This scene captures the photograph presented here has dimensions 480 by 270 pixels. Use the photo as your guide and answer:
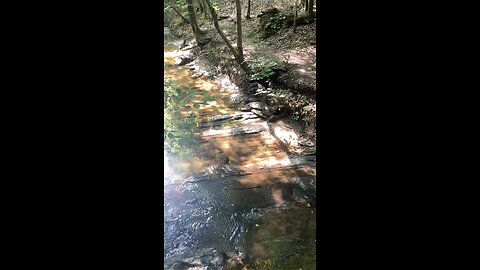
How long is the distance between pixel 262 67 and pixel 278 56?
142 millimetres

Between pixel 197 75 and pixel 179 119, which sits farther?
pixel 197 75

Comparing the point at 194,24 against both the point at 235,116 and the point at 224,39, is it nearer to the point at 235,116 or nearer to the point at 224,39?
the point at 224,39

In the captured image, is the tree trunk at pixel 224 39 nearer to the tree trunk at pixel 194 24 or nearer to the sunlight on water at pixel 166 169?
the tree trunk at pixel 194 24

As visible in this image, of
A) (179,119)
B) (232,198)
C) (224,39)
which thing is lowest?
(232,198)

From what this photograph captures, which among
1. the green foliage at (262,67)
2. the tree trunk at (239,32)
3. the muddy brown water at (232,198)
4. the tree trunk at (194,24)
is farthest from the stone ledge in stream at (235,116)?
the tree trunk at (194,24)

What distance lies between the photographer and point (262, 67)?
2.31 m

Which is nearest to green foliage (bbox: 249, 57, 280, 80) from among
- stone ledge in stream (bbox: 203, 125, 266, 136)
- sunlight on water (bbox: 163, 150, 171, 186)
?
stone ledge in stream (bbox: 203, 125, 266, 136)

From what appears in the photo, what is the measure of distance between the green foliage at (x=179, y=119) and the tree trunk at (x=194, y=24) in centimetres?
32

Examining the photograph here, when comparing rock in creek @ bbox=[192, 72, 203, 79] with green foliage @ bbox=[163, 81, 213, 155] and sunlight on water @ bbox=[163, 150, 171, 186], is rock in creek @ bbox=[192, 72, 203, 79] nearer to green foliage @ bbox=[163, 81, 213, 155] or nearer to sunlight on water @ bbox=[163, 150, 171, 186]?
green foliage @ bbox=[163, 81, 213, 155]

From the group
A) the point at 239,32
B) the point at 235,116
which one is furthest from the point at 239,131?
the point at 239,32

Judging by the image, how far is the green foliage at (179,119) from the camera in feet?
6.75

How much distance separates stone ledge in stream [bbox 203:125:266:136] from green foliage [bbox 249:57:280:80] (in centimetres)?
31
